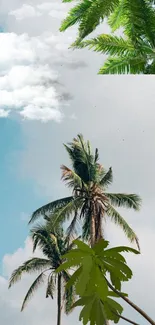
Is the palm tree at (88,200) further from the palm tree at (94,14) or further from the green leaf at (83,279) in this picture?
the green leaf at (83,279)

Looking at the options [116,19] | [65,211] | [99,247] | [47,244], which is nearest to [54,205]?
[65,211]

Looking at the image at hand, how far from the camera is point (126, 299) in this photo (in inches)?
223

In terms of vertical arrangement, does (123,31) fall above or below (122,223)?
above

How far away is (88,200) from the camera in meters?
33.3

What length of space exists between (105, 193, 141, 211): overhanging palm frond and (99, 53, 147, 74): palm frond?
1475 cm

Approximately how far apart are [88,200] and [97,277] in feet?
93.4

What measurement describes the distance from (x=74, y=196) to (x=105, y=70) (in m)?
14.5

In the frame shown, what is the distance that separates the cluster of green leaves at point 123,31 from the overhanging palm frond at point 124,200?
14.5 meters

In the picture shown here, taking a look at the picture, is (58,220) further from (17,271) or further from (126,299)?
(126,299)

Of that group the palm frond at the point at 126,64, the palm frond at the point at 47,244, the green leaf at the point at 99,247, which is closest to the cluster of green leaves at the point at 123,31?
the palm frond at the point at 126,64

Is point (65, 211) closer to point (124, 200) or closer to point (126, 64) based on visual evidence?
point (124, 200)

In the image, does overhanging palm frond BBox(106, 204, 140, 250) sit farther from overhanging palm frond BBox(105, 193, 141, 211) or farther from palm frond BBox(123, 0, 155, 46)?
palm frond BBox(123, 0, 155, 46)

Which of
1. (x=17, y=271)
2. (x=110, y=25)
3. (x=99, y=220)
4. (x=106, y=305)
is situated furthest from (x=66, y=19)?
(x=17, y=271)

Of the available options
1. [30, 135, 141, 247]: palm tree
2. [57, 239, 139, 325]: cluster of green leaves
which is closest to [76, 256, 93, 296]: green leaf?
[57, 239, 139, 325]: cluster of green leaves
